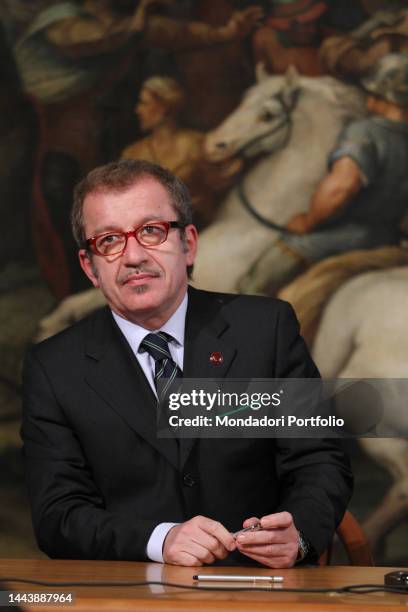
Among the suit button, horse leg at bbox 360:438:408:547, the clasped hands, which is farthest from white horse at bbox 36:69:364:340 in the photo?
the clasped hands

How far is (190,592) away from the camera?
1.72 metres

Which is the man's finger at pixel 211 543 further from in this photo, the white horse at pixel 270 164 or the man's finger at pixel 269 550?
the white horse at pixel 270 164

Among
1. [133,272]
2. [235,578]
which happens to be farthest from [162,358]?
[235,578]

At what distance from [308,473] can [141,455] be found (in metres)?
Answer: 0.42

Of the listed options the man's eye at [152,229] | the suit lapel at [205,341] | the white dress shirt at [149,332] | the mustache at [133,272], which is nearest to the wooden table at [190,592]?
the suit lapel at [205,341]

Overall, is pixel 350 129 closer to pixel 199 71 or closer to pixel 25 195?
pixel 199 71

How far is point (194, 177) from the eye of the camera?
187 inches

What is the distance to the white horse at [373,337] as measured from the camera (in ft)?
14.5

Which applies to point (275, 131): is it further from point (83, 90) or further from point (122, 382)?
point (122, 382)

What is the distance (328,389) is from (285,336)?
207 centimetres

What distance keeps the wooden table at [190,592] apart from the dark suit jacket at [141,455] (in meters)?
0.25

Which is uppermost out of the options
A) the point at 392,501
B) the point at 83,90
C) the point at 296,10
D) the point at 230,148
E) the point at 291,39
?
the point at 296,10

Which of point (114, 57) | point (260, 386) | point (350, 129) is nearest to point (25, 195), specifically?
point (114, 57)

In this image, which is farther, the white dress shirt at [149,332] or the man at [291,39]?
the man at [291,39]
